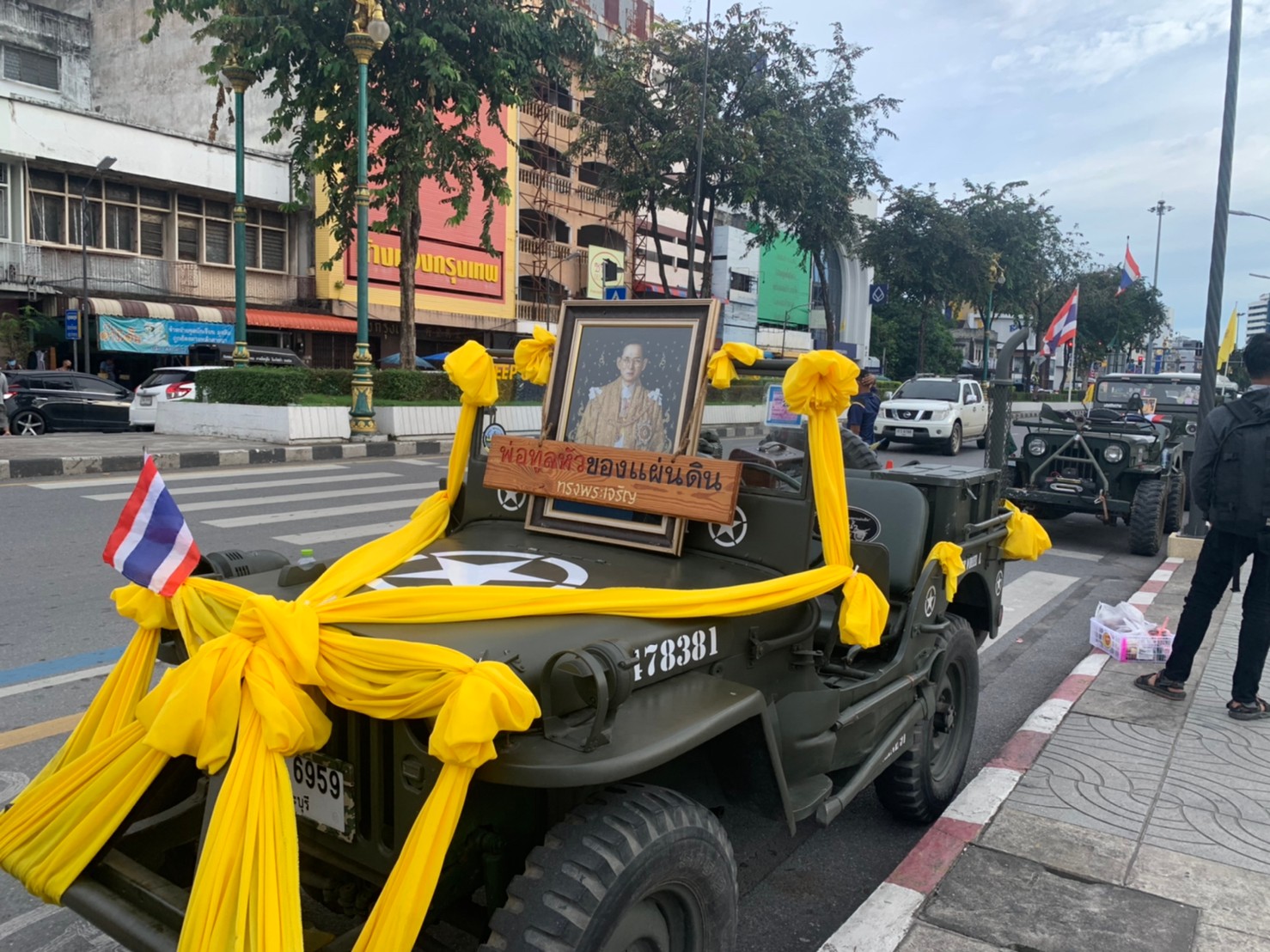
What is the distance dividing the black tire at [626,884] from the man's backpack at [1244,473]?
3.63 m

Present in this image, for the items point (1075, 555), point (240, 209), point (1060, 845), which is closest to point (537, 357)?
point (1060, 845)

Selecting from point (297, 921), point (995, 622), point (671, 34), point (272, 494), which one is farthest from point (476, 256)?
point (297, 921)

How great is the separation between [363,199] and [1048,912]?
1591 centimetres

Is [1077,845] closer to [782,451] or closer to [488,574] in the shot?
[782,451]

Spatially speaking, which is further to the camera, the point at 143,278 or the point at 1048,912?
the point at 143,278

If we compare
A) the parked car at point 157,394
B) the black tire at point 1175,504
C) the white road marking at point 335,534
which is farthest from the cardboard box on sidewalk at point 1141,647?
the parked car at point 157,394

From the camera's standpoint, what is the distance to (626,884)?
6.62 feet

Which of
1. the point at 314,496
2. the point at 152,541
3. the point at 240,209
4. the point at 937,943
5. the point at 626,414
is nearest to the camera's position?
the point at 152,541

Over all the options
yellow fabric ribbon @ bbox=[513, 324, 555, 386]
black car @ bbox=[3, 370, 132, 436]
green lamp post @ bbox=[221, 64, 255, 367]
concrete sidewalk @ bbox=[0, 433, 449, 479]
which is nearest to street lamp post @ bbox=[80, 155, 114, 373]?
black car @ bbox=[3, 370, 132, 436]

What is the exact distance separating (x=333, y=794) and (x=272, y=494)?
939 cm

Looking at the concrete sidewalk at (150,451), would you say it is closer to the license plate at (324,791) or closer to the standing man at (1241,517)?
the license plate at (324,791)

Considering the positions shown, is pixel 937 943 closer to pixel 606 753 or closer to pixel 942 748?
pixel 942 748

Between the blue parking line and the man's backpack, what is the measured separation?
18.9 ft

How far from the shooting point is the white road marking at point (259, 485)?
1035cm
